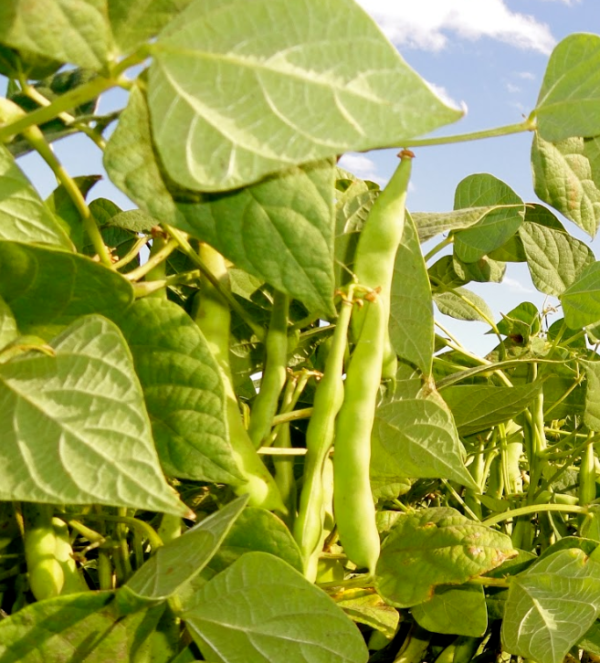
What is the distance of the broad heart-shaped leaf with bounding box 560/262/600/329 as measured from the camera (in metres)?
0.94

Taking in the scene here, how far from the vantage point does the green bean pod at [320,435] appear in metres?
0.56

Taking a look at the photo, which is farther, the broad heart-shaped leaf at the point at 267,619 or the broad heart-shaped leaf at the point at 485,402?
the broad heart-shaped leaf at the point at 485,402

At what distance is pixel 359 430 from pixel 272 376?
0.08 meters

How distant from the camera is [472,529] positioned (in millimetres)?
653

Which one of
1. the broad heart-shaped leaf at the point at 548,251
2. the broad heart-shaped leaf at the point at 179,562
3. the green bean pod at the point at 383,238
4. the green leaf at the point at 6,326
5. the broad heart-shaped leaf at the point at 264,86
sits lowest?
the broad heart-shaped leaf at the point at 548,251

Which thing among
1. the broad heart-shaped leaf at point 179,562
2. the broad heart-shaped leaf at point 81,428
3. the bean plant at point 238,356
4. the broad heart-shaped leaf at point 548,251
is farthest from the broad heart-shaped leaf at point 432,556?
the broad heart-shaped leaf at point 548,251

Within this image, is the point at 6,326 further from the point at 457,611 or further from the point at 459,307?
the point at 459,307

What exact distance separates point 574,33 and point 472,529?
415mm

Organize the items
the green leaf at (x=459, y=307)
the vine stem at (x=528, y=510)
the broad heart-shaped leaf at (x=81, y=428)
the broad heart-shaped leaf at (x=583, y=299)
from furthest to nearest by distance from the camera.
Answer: the green leaf at (x=459, y=307) → the broad heart-shaped leaf at (x=583, y=299) → the vine stem at (x=528, y=510) → the broad heart-shaped leaf at (x=81, y=428)

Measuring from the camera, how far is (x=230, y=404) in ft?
1.84

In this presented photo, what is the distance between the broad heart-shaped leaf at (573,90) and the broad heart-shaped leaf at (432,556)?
0.33 metres

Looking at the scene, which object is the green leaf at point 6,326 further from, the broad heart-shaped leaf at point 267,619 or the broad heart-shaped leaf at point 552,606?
the broad heart-shaped leaf at point 552,606

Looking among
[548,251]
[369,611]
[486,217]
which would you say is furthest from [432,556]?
[548,251]

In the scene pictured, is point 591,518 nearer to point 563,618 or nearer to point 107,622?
point 563,618
